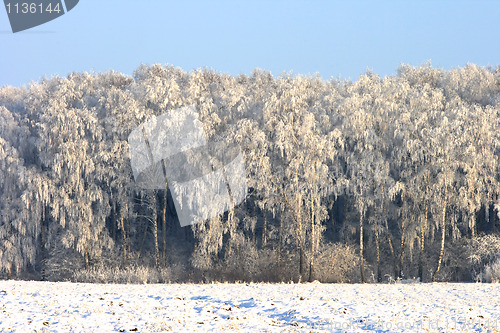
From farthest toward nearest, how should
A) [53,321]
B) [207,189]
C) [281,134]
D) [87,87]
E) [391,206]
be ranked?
[87,87], [391,206], [207,189], [281,134], [53,321]

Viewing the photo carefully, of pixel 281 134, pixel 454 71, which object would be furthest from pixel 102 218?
pixel 454 71

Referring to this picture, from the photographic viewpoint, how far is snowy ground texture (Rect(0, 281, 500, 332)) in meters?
12.8

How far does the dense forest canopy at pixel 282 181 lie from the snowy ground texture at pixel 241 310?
40.7ft

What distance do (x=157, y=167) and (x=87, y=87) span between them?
9112 mm

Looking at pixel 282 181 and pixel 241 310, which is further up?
pixel 282 181

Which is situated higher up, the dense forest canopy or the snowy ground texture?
the dense forest canopy

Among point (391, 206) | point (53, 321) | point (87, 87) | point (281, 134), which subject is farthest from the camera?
point (87, 87)

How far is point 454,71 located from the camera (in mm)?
40750

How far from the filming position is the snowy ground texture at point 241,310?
12.8 meters

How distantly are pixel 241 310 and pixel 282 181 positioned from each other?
55.8ft

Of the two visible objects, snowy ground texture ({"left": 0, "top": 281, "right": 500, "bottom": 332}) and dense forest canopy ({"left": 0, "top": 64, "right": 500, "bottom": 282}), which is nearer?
snowy ground texture ({"left": 0, "top": 281, "right": 500, "bottom": 332})

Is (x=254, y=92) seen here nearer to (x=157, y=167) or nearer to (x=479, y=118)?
(x=157, y=167)

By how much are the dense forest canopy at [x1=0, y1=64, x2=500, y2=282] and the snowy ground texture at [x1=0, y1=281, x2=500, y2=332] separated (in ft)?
40.7

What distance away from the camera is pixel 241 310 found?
567 inches
